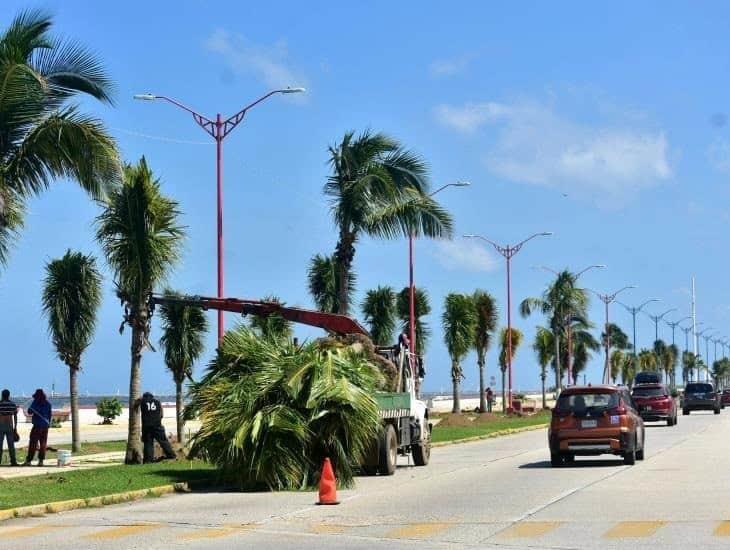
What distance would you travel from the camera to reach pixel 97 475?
24.3 meters

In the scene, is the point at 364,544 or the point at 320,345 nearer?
the point at 364,544

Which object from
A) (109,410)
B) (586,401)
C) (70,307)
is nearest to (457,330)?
(109,410)

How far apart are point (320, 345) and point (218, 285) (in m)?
7.49

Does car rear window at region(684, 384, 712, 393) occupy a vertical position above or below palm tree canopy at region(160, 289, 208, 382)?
below

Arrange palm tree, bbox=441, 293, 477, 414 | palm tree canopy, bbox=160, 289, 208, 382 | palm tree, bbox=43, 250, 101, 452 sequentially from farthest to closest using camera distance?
palm tree, bbox=441, 293, 477, 414, palm tree canopy, bbox=160, 289, 208, 382, palm tree, bbox=43, 250, 101, 452

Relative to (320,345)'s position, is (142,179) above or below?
above

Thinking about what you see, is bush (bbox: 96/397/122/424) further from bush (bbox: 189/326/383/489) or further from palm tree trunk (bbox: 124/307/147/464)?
bush (bbox: 189/326/383/489)

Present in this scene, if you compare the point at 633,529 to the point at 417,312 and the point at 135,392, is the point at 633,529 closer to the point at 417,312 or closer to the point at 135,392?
the point at 135,392

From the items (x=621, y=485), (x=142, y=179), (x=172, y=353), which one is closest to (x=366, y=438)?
(x=621, y=485)

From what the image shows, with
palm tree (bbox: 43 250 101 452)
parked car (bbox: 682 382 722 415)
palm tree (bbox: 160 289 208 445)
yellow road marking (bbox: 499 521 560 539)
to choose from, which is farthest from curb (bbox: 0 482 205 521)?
parked car (bbox: 682 382 722 415)

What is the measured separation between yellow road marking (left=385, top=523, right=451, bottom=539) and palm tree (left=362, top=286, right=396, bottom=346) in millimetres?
41549

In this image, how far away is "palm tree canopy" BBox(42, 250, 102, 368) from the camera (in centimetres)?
3656

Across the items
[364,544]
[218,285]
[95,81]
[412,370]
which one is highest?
[95,81]

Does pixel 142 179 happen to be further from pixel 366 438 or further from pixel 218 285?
pixel 366 438
